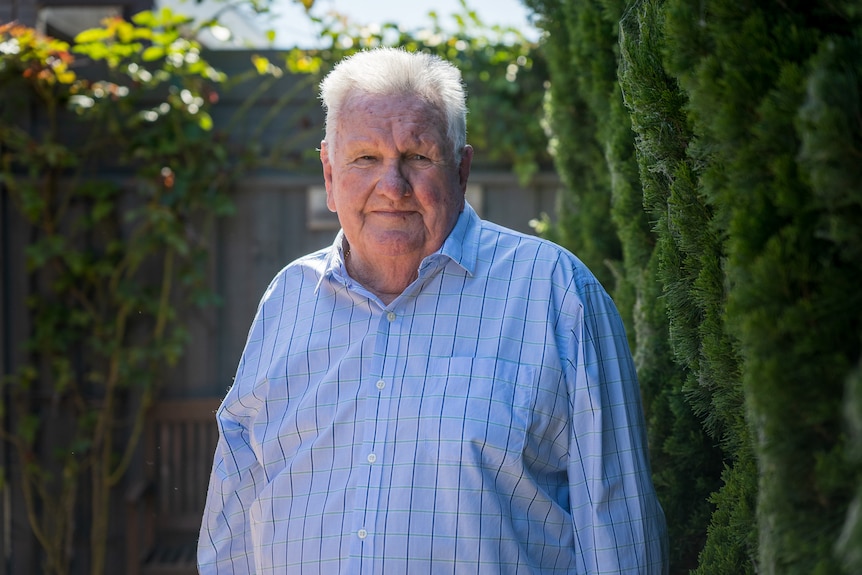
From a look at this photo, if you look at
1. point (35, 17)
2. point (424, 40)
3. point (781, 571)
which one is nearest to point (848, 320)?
point (781, 571)

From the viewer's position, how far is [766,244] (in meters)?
1.15

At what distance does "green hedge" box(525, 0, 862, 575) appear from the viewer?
41.8 inches

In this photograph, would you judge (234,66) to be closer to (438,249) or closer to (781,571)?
(438,249)

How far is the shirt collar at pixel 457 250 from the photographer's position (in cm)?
190

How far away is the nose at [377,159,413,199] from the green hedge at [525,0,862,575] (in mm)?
476

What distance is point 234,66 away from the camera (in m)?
4.42

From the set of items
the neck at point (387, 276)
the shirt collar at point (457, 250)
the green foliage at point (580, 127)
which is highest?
the green foliage at point (580, 127)

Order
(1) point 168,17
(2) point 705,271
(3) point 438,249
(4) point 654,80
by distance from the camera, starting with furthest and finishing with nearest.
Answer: (1) point 168,17
(3) point 438,249
(4) point 654,80
(2) point 705,271

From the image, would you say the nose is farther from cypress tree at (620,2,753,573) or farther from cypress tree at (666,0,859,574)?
cypress tree at (666,0,859,574)

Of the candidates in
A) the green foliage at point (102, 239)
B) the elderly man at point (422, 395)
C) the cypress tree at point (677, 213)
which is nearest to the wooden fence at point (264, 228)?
the green foliage at point (102, 239)

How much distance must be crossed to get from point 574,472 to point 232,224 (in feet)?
9.69

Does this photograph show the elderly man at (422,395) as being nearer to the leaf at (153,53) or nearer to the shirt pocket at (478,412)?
the shirt pocket at (478,412)

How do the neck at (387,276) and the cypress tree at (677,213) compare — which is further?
the neck at (387,276)

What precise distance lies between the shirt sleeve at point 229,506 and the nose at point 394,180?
0.62m
